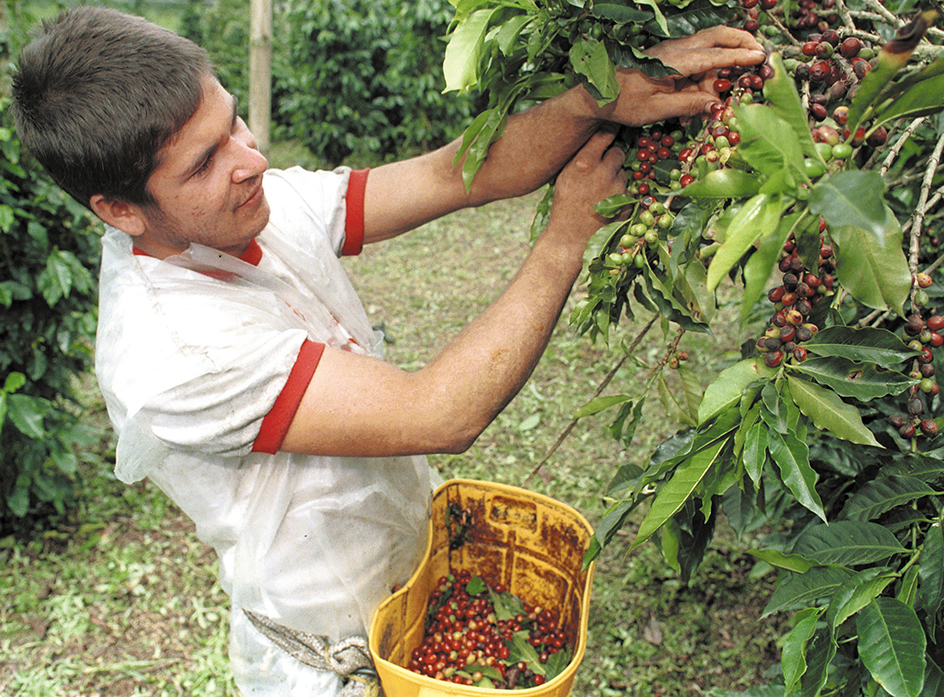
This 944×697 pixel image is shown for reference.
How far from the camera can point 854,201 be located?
2.10 ft

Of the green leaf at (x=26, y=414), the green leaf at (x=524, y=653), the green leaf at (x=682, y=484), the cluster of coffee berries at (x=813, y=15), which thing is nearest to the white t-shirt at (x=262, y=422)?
the green leaf at (x=524, y=653)

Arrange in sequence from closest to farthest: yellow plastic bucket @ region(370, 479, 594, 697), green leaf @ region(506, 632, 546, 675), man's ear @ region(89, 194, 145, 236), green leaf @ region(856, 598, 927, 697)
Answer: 1. green leaf @ region(856, 598, 927, 697)
2. man's ear @ region(89, 194, 145, 236)
3. yellow plastic bucket @ region(370, 479, 594, 697)
4. green leaf @ region(506, 632, 546, 675)

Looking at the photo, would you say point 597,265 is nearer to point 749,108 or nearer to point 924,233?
point 749,108

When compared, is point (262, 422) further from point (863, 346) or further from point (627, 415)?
point (863, 346)

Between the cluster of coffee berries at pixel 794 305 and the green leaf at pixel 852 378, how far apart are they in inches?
0.9

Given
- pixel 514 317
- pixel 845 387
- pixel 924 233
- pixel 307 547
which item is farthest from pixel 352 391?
pixel 924 233

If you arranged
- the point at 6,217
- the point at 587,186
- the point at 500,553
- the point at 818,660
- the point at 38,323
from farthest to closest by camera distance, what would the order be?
1. the point at 38,323
2. the point at 6,217
3. the point at 500,553
4. the point at 587,186
5. the point at 818,660

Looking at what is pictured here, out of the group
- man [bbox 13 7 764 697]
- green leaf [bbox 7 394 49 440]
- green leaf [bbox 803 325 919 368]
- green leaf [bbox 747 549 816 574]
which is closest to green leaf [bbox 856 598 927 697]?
green leaf [bbox 747 549 816 574]

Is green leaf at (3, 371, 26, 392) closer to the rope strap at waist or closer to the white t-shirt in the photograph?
the white t-shirt

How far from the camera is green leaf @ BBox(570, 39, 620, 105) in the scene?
114 centimetres

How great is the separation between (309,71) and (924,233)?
656 cm

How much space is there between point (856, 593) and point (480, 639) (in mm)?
1257

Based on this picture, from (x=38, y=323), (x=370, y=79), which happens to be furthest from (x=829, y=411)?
(x=370, y=79)

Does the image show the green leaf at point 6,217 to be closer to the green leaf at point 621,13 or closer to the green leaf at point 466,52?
the green leaf at point 466,52
